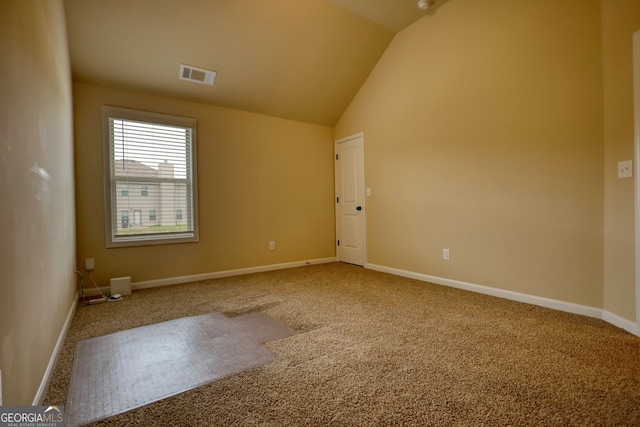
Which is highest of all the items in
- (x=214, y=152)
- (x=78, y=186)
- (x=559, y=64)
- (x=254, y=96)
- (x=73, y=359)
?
(x=254, y=96)

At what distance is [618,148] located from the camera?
2.29 meters

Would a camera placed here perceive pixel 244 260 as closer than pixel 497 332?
No

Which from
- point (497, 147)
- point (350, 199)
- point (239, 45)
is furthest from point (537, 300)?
point (239, 45)

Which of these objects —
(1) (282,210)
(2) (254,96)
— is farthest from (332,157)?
(2) (254,96)

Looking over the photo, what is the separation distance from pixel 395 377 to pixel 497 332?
1.09 metres

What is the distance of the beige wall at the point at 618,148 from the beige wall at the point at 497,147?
64 mm

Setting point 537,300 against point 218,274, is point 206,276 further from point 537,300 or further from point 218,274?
point 537,300

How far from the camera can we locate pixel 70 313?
2623 mm

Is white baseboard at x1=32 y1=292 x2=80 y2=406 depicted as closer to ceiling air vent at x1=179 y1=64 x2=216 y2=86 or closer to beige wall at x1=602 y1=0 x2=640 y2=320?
ceiling air vent at x1=179 y1=64 x2=216 y2=86

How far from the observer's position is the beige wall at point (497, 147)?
8.24 ft

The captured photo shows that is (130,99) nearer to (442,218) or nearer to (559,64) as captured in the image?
(442,218)

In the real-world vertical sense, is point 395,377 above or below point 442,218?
below

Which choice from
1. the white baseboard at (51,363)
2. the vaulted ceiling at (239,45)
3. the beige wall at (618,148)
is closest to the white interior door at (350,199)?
the vaulted ceiling at (239,45)

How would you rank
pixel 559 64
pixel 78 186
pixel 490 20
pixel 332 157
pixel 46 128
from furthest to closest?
pixel 332 157, pixel 78 186, pixel 490 20, pixel 559 64, pixel 46 128
